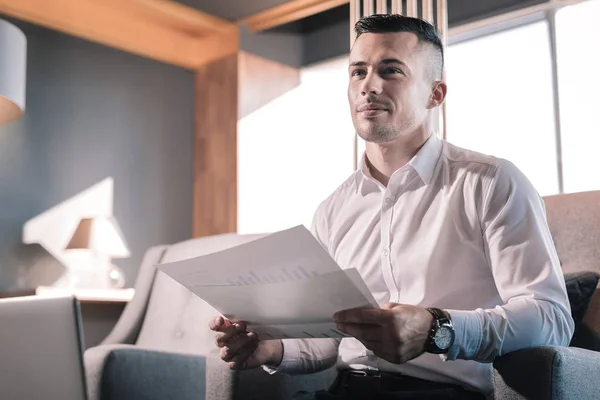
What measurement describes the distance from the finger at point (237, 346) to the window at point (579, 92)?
11.3 ft

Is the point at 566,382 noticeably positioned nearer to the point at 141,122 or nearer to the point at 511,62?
the point at 511,62

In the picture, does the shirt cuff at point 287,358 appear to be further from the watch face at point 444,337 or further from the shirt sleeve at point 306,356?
the watch face at point 444,337

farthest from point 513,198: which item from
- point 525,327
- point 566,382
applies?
point 566,382

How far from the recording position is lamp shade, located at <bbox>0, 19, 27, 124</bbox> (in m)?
2.20

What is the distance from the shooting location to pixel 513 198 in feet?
4.13

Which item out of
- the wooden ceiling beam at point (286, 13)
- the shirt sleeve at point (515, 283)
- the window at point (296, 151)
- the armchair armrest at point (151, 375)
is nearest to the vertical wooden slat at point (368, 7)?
the wooden ceiling beam at point (286, 13)

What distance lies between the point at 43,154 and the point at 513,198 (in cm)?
394

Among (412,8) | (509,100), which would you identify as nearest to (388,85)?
(412,8)

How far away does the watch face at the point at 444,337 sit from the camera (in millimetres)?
1078

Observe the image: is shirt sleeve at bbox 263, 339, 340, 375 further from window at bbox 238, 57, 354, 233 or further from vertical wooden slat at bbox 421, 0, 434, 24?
window at bbox 238, 57, 354, 233

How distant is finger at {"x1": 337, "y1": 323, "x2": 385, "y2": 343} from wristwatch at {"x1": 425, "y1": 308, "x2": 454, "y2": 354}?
88 millimetres

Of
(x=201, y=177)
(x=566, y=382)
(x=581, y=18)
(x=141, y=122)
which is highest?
(x=581, y=18)

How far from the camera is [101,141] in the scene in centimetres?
497

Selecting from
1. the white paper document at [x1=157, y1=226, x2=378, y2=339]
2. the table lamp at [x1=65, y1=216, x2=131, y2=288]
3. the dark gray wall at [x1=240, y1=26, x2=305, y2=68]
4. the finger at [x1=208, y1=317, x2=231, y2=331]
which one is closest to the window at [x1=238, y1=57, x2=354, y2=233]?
the dark gray wall at [x1=240, y1=26, x2=305, y2=68]
